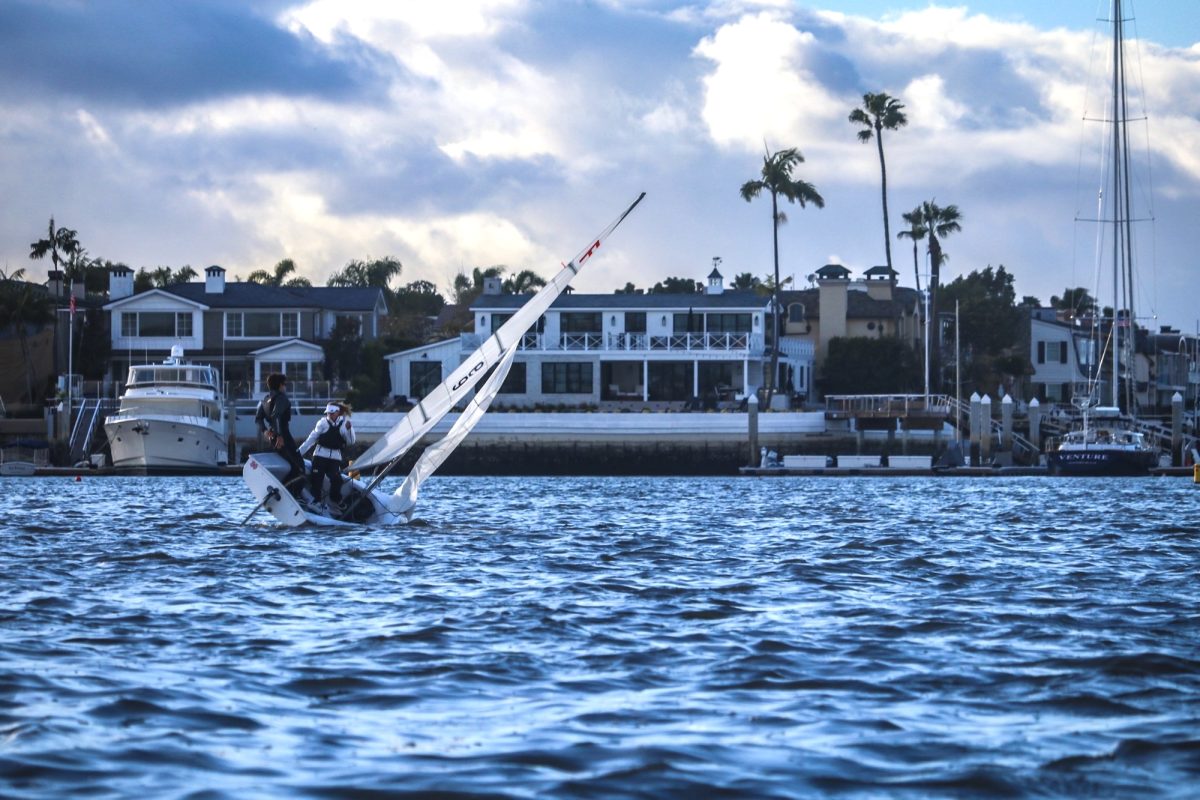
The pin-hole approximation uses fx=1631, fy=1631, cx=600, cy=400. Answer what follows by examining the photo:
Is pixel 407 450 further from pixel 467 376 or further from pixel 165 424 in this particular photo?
pixel 165 424

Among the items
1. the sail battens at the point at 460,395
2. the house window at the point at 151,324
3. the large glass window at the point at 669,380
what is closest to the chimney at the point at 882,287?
the large glass window at the point at 669,380

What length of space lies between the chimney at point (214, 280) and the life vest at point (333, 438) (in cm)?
5954

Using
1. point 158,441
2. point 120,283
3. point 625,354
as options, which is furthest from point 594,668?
point 120,283

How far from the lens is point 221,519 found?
24.5m

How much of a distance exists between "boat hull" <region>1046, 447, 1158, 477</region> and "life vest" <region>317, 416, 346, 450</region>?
38.9 meters

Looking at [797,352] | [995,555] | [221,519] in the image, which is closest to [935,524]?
[995,555]

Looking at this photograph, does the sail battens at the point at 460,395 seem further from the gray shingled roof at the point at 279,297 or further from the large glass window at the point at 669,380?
the gray shingled roof at the point at 279,297

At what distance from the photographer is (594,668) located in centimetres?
971

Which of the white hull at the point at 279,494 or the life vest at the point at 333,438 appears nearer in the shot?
→ the life vest at the point at 333,438

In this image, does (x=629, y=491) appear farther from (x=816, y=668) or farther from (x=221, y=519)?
(x=816, y=668)

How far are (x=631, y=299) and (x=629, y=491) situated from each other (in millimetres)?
33990

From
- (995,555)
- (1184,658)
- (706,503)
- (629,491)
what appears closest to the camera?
(1184,658)

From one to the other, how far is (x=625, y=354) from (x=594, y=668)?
6190 centimetres

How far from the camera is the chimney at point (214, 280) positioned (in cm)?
7744
